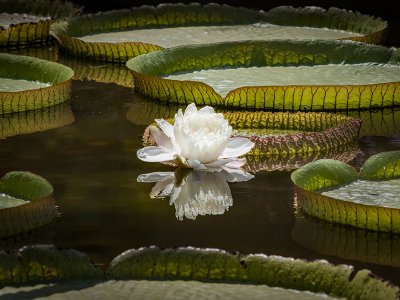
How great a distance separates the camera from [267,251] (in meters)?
3.01

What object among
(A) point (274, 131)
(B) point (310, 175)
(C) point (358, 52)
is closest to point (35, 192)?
(B) point (310, 175)

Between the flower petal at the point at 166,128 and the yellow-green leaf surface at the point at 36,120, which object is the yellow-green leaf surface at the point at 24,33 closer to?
the yellow-green leaf surface at the point at 36,120

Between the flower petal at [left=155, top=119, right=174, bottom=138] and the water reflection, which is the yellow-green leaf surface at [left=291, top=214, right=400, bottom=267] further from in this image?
the flower petal at [left=155, top=119, right=174, bottom=138]

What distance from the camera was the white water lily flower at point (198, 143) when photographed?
3535mm

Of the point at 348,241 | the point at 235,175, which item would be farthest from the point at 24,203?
the point at 348,241

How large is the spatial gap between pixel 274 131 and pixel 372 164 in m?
0.67

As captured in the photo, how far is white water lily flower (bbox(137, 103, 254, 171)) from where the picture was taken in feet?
11.6

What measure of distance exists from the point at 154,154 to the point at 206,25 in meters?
3.09

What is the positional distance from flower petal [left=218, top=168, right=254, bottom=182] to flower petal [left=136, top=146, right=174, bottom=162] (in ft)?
0.57

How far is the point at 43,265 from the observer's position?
261 cm

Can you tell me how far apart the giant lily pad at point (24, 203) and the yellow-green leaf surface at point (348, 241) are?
66cm

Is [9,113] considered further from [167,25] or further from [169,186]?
[167,25]

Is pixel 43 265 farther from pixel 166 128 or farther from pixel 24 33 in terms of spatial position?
pixel 24 33

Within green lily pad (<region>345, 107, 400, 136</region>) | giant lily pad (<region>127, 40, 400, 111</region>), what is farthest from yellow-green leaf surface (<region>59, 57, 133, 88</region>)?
green lily pad (<region>345, 107, 400, 136</region>)
